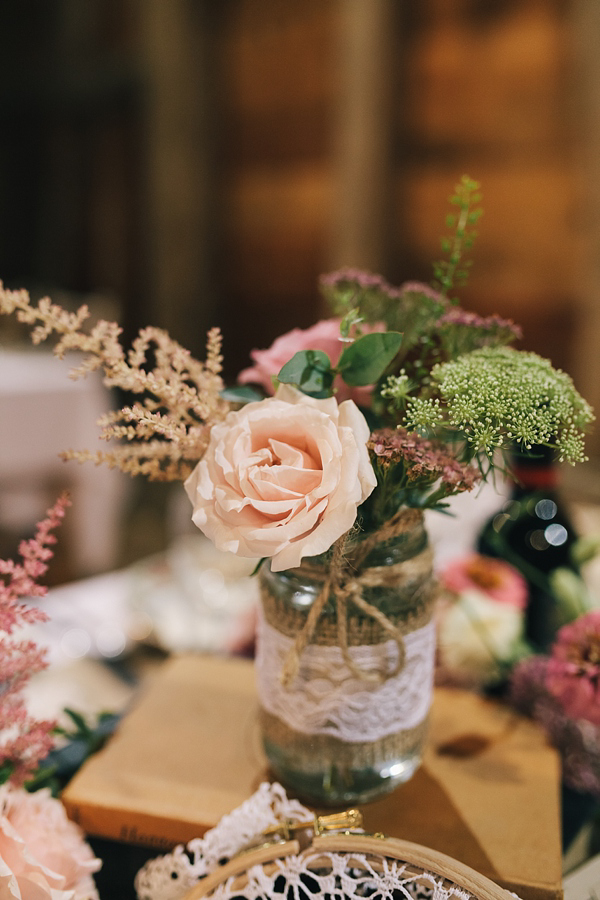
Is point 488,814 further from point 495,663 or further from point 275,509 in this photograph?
point 275,509

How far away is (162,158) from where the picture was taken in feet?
13.7

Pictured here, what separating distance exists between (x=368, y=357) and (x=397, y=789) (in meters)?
0.41

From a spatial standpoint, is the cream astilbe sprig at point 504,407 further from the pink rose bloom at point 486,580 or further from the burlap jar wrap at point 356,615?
the pink rose bloom at point 486,580

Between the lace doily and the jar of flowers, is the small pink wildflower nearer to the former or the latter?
the jar of flowers

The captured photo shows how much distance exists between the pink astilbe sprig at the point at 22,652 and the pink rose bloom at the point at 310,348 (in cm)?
19

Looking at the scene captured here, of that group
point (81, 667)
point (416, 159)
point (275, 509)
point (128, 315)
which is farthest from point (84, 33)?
point (275, 509)

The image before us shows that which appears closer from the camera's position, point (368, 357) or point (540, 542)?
point (368, 357)

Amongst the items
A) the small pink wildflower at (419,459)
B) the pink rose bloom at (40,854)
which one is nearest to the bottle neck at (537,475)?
the small pink wildflower at (419,459)

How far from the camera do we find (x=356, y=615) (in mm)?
589

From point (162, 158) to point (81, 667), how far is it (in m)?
3.73

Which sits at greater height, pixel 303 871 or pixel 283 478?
pixel 283 478

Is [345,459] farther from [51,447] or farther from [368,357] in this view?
[51,447]

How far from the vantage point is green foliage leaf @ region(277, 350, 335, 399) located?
54cm

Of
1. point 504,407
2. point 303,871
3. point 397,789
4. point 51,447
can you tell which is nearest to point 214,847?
point 303,871
